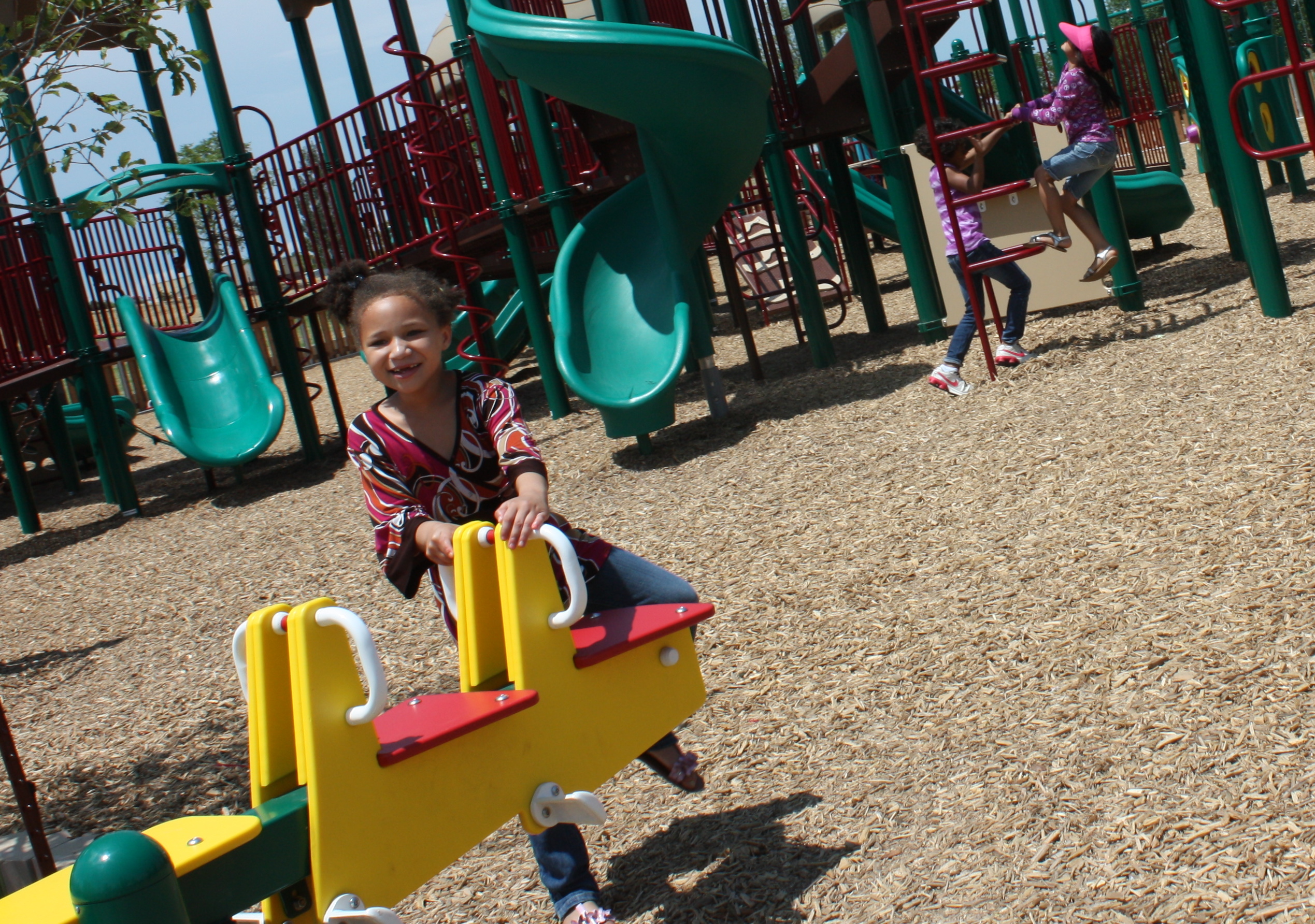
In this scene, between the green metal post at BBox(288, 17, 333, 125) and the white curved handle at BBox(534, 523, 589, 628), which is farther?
the green metal post at BBox(288, 17, 333, 125)

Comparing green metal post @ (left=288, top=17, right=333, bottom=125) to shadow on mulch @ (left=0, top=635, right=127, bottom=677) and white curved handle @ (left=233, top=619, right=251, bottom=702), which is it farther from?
white curved handle @ (left=233, top=619, right=251, bottom=702)

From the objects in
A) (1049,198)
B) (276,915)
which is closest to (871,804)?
(276,915)

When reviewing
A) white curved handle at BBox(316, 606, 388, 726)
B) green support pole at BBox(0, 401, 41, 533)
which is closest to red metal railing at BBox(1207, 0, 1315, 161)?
white curved handle at BBox(316, 606, 388, 726)

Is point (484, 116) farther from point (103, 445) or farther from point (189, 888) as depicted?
point (189, 888)

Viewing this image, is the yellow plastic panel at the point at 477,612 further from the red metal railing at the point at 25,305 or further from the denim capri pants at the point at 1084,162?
the red metal railing at the point at 25,305

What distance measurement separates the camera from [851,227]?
9805mm

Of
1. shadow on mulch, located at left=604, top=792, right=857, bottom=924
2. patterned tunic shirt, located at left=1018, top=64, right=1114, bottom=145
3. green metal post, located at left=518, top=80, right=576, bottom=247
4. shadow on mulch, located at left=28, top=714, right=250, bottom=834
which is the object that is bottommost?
shadow on mulch, located at left=604, top=792, right=857, bottom=924

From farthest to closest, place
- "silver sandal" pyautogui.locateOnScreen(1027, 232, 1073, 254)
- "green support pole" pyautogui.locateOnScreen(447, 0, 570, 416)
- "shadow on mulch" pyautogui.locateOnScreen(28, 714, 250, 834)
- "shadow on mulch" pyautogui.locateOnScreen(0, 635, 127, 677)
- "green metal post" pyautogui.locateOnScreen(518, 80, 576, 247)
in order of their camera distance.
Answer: "green support pole" pyautogui.locateOnScreen(447, 0, 570, 416) < "green metal post" pyautogui.locateOnScreen(518, 80, 576, 247) < "silver sandal" pyautogui.locateOnScreen(1027, 232, 1073, 254) < "shadow on mulch" pyautogui.locateOnScreen(0, 635, 127, 677) < "shadow on mulch" pyautogui.locateOnScreen(28, 714, 250, 834)

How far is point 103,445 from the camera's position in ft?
33.3

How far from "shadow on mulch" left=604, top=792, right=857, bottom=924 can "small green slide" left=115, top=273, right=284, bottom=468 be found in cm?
737

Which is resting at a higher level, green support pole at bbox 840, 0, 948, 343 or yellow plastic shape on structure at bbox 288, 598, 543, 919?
green support pole at bbox 840, 0, 948, 343

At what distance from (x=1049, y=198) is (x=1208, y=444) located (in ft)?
10.6

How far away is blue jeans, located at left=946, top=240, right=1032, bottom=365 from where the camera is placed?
21.9 feet

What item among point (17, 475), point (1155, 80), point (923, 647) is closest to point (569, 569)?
point (923, 647)
